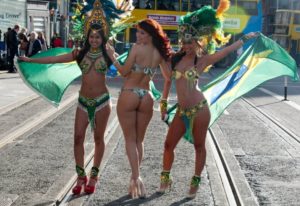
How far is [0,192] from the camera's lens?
6.07 meters

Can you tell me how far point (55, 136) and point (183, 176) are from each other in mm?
3152

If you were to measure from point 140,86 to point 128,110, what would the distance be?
0.27 meters

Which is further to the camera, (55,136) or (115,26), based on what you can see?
(55,136)

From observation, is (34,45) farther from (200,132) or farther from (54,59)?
(200,132)

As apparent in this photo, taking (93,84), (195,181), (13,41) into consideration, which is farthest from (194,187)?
(13,41)

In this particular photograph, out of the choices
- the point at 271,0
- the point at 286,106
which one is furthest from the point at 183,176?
the point at 271,0

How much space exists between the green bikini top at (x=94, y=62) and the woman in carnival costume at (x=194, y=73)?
725 mm

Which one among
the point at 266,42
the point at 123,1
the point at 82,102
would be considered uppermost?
the point at 123,1

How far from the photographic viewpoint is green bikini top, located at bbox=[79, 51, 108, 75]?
6027mm

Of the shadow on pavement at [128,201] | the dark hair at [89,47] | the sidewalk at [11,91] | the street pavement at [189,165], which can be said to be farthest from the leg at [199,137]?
the sidewalk at [11,91]

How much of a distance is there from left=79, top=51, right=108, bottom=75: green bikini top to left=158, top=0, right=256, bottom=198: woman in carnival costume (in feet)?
2.38

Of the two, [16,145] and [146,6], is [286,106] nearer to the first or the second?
[16,145]

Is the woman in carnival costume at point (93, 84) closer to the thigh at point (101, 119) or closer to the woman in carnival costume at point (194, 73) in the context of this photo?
the thigh at point (101, 119)

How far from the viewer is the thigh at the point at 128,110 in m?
5.85
